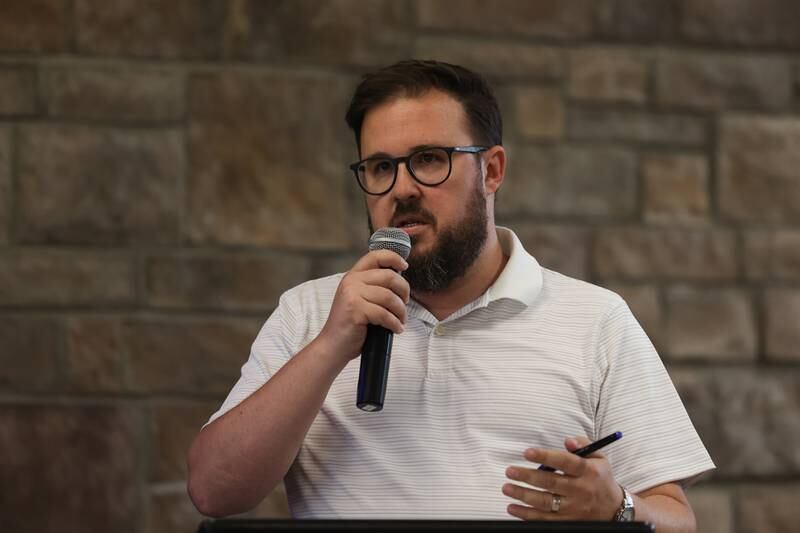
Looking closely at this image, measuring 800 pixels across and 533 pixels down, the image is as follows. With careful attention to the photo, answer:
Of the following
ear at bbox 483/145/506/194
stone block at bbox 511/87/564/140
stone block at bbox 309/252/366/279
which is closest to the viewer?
ear at bbox 483/145/506/194

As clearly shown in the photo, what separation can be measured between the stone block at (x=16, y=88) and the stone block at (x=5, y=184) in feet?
0.18

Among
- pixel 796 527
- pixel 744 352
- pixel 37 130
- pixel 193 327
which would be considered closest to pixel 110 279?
pixel 193 327

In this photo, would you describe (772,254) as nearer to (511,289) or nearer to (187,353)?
(511,289)

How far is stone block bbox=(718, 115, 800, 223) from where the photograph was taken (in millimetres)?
2783

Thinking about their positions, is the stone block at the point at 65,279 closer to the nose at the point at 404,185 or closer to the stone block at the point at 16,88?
the stone block at the point at 16,88

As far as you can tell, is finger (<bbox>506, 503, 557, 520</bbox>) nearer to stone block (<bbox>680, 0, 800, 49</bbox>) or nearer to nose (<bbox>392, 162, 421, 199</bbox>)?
nose (<bbox>392, 162, 421, 199</bbox>)

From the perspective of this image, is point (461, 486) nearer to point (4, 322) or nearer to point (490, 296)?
point (490, 296)

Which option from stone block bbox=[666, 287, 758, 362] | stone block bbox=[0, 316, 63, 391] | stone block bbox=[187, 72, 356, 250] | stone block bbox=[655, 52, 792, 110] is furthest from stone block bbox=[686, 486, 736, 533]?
stone block bbox=[0, 316, 63, 391]

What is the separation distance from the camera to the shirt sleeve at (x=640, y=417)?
1.68 meters

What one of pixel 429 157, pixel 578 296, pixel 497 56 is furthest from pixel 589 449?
pixel 497 56

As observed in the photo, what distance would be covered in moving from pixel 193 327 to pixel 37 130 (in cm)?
63

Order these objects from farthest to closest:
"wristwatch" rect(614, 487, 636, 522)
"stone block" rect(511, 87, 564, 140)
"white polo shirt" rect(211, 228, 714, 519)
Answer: "stone block" rect(511, 87, 564, 140) < "white polo shirt" rect(211, 228, 714, 519) < "wristwatch" rect(614, 487, 636, 522)

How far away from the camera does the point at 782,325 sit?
2.77 metres

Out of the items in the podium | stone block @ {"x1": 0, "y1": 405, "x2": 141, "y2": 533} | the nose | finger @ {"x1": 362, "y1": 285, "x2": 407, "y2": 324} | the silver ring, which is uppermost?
the nose
